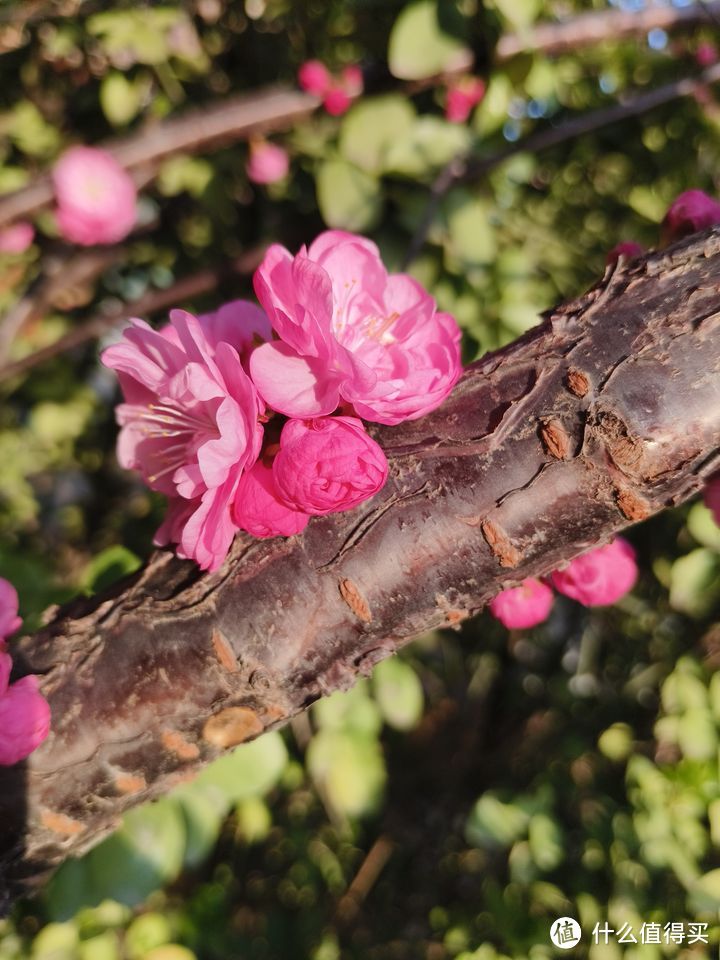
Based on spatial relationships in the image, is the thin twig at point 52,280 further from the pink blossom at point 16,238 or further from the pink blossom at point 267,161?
the pink blossom at point 267,161

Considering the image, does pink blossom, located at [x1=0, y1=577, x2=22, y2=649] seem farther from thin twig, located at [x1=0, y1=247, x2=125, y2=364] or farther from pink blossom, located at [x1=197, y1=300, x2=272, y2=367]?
thin twig, located at [x1=0, y1=247, x2=125, y2=364]

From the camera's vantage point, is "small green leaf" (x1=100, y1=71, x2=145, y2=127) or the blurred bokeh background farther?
"small green leaf" (x1=100, y1=71, x2=145, y2=127)

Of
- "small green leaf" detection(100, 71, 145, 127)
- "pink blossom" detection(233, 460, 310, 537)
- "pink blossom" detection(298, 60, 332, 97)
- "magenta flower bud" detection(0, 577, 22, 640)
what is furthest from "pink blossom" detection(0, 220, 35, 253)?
"pink blossom" detection(233, 460, 310, 537)

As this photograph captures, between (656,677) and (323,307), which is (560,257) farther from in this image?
(323,307)

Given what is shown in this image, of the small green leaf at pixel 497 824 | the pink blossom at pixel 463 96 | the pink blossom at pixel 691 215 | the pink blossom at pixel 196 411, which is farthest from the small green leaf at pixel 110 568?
the pink blossom at pixel 463 96

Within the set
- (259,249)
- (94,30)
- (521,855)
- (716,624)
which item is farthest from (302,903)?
(94,30)

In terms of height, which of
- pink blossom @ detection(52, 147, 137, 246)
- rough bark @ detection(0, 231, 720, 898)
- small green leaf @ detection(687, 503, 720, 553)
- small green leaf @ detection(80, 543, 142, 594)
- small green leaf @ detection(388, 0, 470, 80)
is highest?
pink blossom @ detection(52, 147, 137, 246)

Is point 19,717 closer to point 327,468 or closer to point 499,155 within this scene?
point 327,468

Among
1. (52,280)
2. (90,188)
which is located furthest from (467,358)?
(52,280)
